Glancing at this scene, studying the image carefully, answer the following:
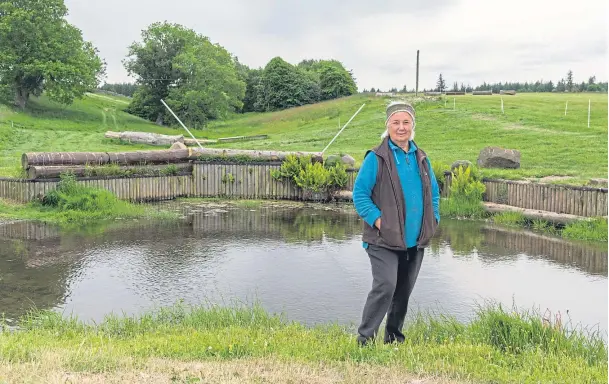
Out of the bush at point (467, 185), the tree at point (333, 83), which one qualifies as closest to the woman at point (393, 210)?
the bush at point (467, 185)

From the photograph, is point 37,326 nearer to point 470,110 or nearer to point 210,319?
point 210,319

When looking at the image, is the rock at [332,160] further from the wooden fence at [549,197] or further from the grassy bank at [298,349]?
the grassy bank at [298,349]

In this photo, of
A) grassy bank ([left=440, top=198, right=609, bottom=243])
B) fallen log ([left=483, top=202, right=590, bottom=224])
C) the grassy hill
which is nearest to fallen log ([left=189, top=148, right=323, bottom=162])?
grassy bank ([left=440, top=198, right=609, bottom=243])

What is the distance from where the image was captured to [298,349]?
5.73 meters

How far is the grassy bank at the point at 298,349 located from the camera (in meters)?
5.03

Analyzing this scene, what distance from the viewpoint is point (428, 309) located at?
8.53 meters

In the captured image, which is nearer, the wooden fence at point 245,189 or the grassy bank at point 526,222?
the grassy bank at point 526,222

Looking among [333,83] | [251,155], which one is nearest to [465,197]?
[251,155]

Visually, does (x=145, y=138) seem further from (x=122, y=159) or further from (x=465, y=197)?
(x=465, y=197)

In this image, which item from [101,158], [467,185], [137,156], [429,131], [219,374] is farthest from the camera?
[429,131]

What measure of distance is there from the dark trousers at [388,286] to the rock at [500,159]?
16.7 meters

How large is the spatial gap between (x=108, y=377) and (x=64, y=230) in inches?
399

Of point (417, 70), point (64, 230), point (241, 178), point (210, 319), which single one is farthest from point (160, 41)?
point (210, 319)

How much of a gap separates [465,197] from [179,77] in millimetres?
45542
